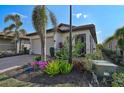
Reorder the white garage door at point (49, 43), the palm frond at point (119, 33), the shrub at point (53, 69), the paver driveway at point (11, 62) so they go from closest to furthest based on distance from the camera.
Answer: the shrub at point (53, 69) < the paver driveway at point (11, 62) < the white garage door at point (49, 43) < the palm frond at point (119, 33)

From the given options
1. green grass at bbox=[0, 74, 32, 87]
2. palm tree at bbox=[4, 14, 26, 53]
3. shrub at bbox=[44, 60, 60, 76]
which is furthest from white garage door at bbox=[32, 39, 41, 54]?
green grass at bbox=[0, 74, 32, 87]

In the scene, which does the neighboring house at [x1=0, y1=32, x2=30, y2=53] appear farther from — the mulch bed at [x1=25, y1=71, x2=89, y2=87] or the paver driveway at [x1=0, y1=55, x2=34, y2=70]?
the mulch bed at [x1=25, y1=71, x2=89, y2=87]

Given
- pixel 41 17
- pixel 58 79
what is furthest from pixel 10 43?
pixel 58 79

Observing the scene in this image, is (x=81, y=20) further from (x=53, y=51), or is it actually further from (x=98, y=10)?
(x=53, y=51)

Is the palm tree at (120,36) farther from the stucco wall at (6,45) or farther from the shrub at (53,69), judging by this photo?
the stucco wall at (6,45)

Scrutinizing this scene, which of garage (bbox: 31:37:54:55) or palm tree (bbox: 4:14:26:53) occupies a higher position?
palm tree (bbox: 4:14:26:53)

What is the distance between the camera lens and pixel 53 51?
13961 millimetres

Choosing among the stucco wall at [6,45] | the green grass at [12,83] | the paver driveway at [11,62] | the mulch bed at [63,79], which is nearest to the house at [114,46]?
the paver driveway at [11,62]

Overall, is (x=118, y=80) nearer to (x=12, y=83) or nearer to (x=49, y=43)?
(x=12, y=83)

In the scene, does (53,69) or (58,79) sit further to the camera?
(53,69)

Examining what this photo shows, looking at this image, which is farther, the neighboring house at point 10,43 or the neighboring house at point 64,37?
the neighboring house at point 10,43

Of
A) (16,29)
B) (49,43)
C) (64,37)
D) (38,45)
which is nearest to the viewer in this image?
(64,37)

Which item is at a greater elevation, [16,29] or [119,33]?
[16,29]
